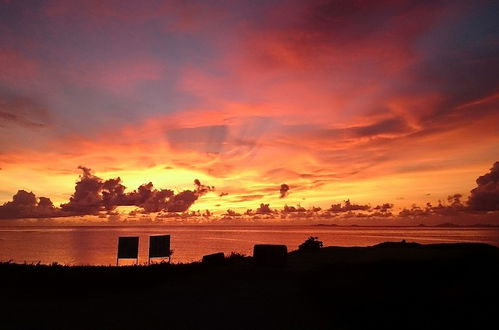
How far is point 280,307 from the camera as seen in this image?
46.1ft

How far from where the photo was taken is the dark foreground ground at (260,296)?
Result: 39.7 feet

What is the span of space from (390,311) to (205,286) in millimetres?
7852

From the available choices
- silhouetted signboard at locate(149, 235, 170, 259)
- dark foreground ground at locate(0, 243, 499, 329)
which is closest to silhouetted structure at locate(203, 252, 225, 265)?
dark foreground ground at locate(0, 243, 499, 329)

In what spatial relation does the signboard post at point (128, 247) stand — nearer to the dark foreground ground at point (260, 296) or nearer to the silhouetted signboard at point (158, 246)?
the silhouetted signboard at point (158, 246)

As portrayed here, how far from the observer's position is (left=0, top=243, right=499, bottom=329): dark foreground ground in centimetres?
1211

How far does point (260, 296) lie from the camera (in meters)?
15.5

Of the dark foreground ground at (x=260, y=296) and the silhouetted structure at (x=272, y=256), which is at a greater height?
the silhouetted structure at (x=272, y=256)

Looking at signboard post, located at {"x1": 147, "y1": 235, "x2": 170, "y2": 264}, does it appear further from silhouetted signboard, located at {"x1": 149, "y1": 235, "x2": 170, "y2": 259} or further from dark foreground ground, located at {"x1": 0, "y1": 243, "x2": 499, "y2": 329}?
dark foreground ground, located at {"x1": 0, "y1": 243, "x2": 499, "y2": 329}

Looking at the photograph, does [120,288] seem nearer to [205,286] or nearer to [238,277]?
[205,286]

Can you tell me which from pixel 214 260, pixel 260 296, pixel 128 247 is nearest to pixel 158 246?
pixel 128 247

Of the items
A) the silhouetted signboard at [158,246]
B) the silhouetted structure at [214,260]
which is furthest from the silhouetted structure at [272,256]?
the silhouetted signboard at [158,246]

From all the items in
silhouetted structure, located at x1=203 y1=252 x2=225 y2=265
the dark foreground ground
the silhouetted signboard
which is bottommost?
the dark foreground ground

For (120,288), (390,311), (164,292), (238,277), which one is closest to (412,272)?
(390,311)

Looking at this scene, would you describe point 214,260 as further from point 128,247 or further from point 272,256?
point 128,247
